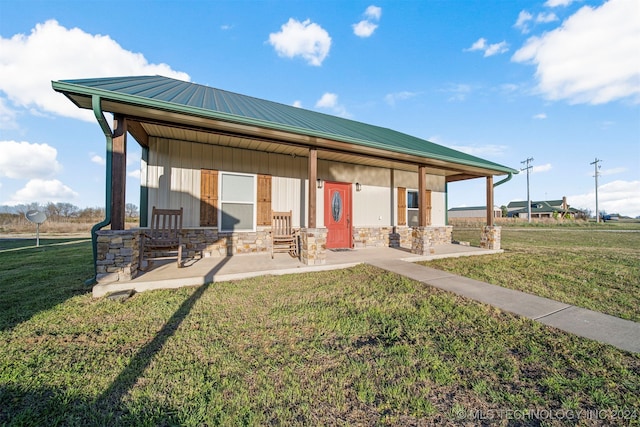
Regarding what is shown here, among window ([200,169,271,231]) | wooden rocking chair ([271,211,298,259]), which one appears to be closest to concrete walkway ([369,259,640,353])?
wooden rocking chair ([271,211,298,259])

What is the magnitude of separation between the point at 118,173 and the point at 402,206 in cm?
759

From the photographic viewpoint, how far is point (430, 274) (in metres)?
4.39

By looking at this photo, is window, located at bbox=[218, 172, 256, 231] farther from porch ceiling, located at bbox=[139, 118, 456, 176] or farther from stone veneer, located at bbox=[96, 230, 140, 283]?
stone veneer, located at bbox=[96, 230, 140, 283]

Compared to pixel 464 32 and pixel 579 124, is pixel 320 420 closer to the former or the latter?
pixel 464 32

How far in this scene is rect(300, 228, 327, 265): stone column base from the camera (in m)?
4.93

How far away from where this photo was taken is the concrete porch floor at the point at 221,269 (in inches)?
141

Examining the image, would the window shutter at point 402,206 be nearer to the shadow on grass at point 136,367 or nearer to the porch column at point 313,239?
the porch column at point 313,239

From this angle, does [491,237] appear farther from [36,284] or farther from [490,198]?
[36,284]

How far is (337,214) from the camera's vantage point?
737cm

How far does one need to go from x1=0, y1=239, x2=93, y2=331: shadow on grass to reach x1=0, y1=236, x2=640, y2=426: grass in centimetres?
4

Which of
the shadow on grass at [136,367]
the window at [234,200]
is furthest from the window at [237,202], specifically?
the shadow on grass at [136,367]

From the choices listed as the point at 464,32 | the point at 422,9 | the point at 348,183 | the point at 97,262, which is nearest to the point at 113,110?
the point at 97,262

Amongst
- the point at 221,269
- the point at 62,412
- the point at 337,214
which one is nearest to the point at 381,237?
the point at 337,214

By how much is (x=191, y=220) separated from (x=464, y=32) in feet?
35.6
